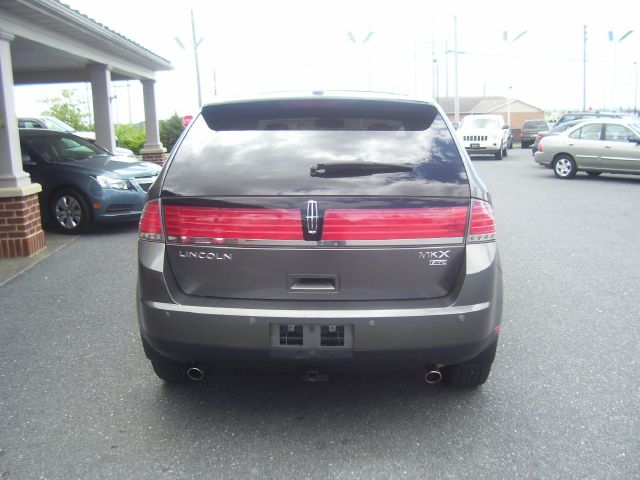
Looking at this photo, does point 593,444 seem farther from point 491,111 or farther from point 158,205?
point 491,111

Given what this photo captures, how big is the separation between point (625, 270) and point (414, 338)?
4716 mm

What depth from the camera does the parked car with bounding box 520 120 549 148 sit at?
1476 inches

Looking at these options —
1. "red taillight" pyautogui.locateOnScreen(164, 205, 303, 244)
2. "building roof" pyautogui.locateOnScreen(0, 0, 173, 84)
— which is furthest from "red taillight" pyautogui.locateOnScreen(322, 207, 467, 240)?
"building roof" pyautogui.locateOnScreen(0, 0, 173, 84)

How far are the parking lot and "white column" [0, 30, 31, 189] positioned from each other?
2.76m

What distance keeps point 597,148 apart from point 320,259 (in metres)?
15.6

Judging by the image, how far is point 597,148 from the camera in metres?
16.9

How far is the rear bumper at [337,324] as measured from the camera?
312 centimetres

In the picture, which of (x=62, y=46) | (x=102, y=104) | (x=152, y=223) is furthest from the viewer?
(x=102, y=104)

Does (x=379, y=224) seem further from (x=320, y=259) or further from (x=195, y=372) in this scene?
(x=195, y=372)

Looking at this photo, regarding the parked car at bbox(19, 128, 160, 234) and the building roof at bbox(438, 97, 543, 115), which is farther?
the building roof at bbox(438, 97, 543, 115)

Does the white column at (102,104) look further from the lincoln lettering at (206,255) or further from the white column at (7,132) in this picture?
the lincoln lettering at (206,255)

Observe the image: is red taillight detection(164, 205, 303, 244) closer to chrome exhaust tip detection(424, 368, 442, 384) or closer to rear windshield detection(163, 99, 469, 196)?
rear windshield detection(163, 99, 469, 196)

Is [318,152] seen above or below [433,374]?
above

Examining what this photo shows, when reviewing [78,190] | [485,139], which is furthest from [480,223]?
[485,139]
